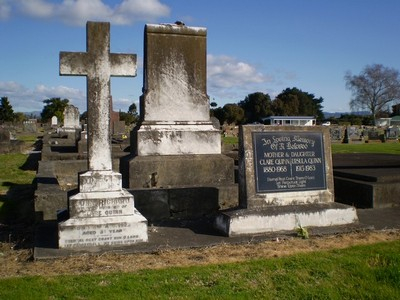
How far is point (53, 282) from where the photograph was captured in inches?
157

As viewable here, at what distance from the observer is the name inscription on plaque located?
595 cm

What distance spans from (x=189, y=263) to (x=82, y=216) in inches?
58.0

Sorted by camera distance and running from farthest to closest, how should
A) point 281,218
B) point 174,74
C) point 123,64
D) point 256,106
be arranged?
point 256,106 → point 174,74 → point 281,218 → point 123,64

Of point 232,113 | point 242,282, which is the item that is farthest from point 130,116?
point 242,282

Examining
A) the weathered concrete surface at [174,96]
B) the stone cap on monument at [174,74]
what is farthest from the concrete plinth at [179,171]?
the stone cap on monument at [174,74]

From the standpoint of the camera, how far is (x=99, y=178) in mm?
5395

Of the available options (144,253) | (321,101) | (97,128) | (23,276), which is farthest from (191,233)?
(321,101)

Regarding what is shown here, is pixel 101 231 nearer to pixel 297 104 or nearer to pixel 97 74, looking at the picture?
pixel 97 74

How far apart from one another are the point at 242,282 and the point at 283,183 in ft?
7.45

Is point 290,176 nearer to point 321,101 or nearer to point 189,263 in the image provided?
point 189,263

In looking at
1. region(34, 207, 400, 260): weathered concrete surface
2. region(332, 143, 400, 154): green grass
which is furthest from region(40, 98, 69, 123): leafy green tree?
region(34, 207, 400, 260): weathered concrete surface

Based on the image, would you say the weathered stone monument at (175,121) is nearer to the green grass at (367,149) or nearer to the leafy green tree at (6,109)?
the green grass at (367,149)

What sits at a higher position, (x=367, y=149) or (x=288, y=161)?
(x=367, y=149)

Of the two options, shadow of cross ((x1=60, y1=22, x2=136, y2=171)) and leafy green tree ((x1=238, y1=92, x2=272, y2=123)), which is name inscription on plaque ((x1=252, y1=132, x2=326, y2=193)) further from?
leafy green tree ((x1=238, y1=92, x2=272, y2=123))
